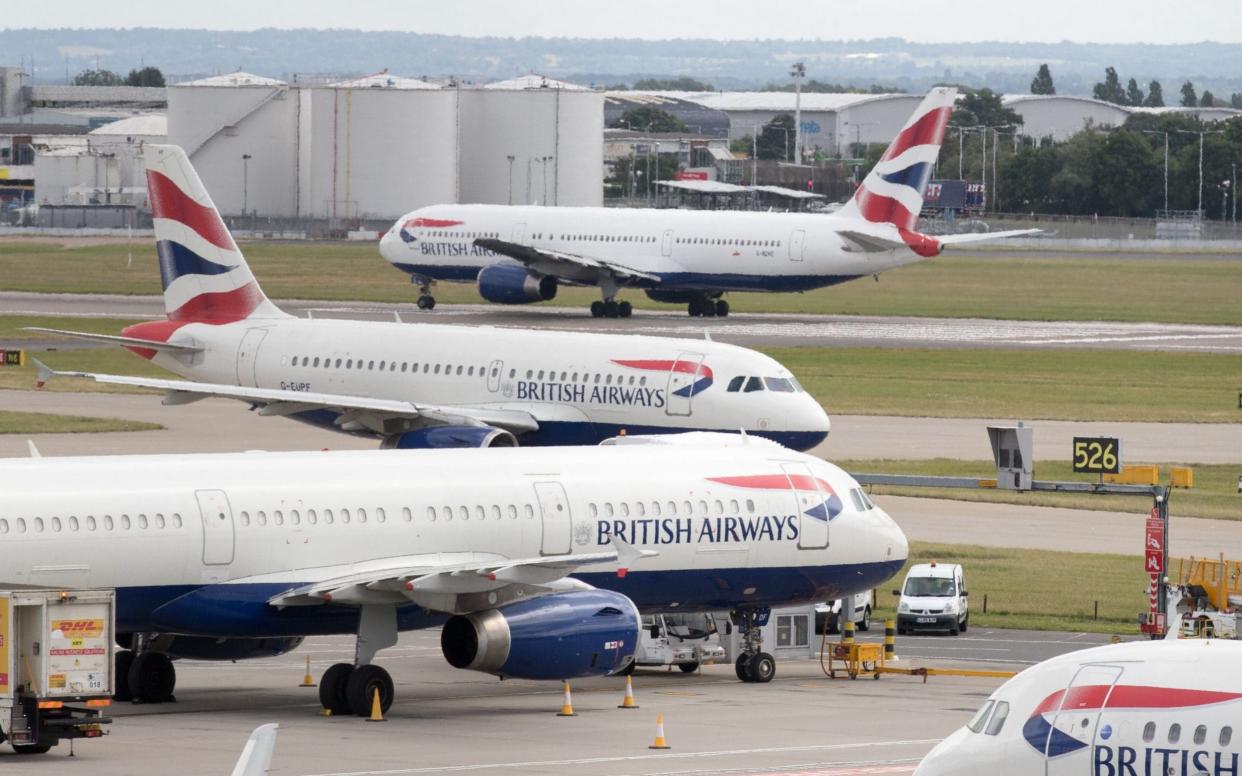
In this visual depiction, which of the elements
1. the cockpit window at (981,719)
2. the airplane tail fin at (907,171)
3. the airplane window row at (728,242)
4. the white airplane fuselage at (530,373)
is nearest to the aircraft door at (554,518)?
the cockpit window at (981,719)

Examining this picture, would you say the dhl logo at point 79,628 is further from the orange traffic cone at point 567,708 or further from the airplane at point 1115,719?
the airplane at point 1115,719

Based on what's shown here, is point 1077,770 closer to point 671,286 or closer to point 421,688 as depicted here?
point 421,688

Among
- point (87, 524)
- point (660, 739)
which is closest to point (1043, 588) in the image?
point (660, 739)

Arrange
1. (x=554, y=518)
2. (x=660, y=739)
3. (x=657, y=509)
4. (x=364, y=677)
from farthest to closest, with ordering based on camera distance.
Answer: (x=657, y=509), (x=554, y=518), (x=364, y=677), (x=660, y=739)

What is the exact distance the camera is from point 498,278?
346 ft

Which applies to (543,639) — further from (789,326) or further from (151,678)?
(789,326)

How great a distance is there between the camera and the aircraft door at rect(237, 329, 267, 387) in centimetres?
5894

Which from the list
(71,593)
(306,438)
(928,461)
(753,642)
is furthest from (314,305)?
(71,593)

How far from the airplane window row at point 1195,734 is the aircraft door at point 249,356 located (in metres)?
43.3

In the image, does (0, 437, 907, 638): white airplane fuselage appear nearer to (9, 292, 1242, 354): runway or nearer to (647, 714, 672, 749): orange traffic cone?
(647, 714, 672, 749): orange traffic cone

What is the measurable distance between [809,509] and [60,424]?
125 ft

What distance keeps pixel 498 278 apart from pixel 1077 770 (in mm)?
87891

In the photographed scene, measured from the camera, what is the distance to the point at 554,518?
1366 inches

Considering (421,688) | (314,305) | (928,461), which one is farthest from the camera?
(314,305)
